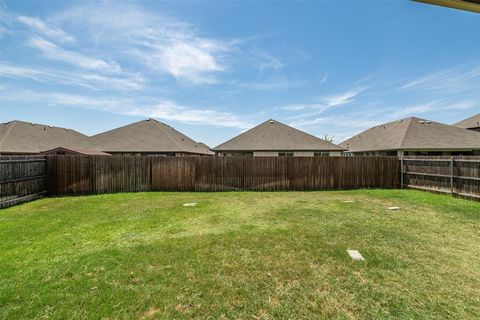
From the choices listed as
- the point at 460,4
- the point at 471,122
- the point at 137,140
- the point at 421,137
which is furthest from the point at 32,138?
the point at 471,122

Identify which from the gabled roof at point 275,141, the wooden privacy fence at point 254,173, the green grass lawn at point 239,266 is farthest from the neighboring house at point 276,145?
the green grass lawn at point 239,266

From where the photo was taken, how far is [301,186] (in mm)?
12930

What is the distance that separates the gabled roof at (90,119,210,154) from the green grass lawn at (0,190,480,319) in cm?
1389

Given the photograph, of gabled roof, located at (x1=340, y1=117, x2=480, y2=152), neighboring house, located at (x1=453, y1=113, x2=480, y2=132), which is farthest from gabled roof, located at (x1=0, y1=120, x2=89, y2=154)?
neighboring house, located at (x1=453, y1=113, x2=480, y2=132)

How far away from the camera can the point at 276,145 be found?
68.2 feet

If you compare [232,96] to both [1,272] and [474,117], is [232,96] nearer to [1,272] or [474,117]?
[1,272]

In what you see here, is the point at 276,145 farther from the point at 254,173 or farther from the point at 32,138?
the point at 32,138

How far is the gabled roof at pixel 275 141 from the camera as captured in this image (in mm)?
20516

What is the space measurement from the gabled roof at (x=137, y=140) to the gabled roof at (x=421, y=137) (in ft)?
60.4

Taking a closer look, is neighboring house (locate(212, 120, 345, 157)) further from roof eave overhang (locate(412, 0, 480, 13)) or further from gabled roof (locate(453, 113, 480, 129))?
gabled roof (locate(453, 113, 480, 129))

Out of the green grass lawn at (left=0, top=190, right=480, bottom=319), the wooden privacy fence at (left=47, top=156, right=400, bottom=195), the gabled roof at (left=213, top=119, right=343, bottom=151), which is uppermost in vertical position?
the gabled roof at (left=213, top=119, right=343, bottom=151)

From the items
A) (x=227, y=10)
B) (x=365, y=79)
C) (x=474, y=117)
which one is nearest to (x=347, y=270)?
(x=227, y=10)

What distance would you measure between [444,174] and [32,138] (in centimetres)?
2990

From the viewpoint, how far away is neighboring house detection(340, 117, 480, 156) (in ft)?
63.2
